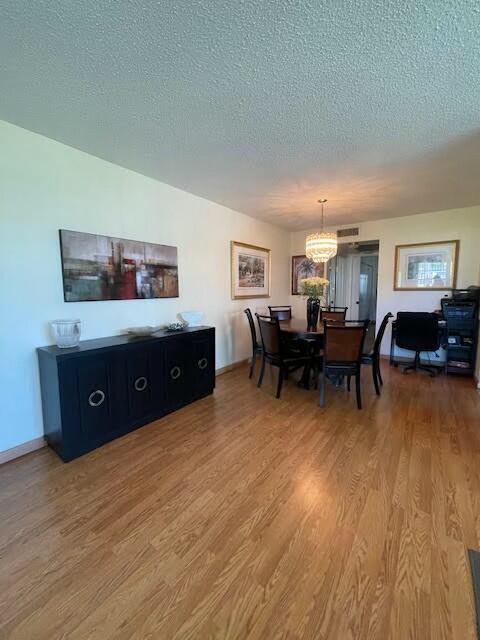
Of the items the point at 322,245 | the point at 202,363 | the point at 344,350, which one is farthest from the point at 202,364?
the point at 322,245

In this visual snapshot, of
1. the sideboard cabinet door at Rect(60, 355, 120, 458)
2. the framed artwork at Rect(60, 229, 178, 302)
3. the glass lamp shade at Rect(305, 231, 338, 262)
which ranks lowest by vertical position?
the sideboard cabinet door at Rect(60, 355, 120, 458)

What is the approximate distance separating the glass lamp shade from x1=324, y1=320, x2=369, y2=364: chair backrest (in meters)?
1.20

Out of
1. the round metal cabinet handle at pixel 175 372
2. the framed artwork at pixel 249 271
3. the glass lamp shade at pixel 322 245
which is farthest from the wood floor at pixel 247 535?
the framed artwork at pixel 249 271

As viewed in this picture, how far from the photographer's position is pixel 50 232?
7.26 feet

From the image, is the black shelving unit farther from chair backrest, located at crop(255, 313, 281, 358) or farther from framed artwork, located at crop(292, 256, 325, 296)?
chair backrest, located at crop(255, 313, 281, 358)

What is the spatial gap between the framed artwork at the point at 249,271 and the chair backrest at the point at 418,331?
87.5 inches

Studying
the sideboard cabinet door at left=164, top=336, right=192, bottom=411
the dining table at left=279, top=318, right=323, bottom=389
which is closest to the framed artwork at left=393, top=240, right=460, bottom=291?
the dining table at left=279, top=318, right=323, bottom=389

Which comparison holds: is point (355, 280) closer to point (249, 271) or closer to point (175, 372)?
point (249, 271)

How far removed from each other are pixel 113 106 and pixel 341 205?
304 centimetres

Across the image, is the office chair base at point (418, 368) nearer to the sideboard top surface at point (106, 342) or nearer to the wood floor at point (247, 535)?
the wood floor at point (247, 535)

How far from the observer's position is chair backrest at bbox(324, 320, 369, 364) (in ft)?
9.14

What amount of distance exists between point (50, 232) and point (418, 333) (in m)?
4.53

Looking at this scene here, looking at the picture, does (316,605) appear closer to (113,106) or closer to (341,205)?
(113,106)

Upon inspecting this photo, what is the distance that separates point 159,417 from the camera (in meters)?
2.69
